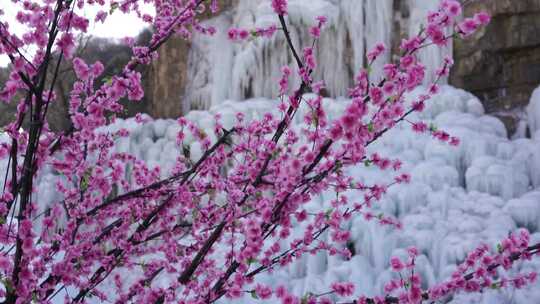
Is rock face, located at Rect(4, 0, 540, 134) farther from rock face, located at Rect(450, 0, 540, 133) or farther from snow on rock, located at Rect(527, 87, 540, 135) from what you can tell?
snow on rock, located at Rect(527, 87, 540, 135)

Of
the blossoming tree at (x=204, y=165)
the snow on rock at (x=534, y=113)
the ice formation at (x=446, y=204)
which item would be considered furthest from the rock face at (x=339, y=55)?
the blossoming tree at (x=204, y=165)

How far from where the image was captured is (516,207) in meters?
3.98

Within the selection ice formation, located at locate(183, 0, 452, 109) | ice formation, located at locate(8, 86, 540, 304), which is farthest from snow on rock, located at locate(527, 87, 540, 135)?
ice formation, located at locate(183, 0, 452, 109)

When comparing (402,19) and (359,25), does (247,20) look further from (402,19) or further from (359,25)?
(402,19)

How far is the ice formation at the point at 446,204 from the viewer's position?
3.80 m

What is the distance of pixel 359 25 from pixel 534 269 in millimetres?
3782

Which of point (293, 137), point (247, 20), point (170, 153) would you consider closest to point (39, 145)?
point (293, 137)

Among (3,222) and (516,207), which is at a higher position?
(3,222)

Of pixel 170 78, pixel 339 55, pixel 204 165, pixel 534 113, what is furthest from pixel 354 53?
pixel 204 165

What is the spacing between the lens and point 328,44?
6449mm

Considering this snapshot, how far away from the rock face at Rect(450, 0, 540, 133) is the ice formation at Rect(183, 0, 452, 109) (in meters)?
0.32

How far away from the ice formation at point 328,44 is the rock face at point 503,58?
0.32 m

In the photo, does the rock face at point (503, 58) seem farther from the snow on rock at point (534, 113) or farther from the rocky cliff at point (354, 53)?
the snow on rock at point (534, 113)

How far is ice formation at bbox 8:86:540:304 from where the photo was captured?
3801mm
